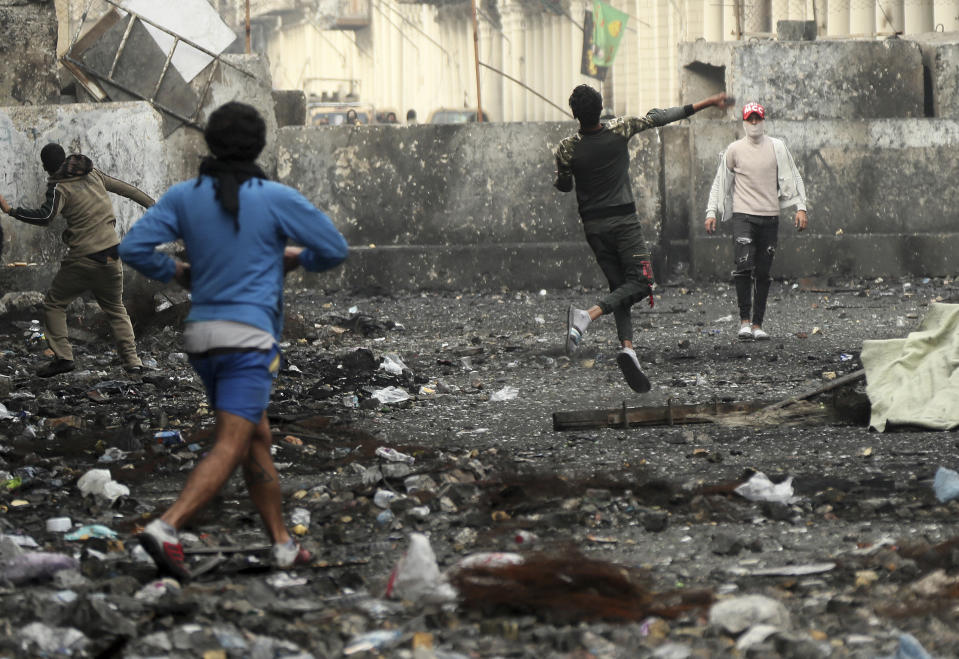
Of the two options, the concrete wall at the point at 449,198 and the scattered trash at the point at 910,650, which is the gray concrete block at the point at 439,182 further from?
the scattered trash at the point at 910,650

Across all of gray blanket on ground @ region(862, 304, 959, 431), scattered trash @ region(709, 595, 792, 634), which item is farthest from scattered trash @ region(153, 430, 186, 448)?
scattered trash @ region(709, 595, 792, 634)

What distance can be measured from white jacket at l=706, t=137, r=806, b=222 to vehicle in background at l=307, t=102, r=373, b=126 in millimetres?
27947

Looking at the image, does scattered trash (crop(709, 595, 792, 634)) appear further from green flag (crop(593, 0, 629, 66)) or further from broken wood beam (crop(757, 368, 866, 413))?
green flag (crop(593, 0, 629, 66))

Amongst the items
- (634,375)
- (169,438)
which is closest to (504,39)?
(634,375)

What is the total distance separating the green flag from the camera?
26156 mm

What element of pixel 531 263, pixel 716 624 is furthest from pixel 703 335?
pixel 716 624

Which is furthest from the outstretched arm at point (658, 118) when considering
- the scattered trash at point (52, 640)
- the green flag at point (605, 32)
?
the green flag at point (605, 32)

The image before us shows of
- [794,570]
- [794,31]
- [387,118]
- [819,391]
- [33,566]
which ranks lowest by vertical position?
[794,570]

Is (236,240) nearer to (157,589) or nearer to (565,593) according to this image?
(157,589)

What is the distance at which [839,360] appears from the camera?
900 cm

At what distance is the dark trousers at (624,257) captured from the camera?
8.40 metres

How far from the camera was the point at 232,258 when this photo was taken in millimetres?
4363

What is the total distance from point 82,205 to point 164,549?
5.37 meters

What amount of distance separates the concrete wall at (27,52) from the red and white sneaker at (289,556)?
9.04 m
